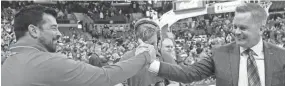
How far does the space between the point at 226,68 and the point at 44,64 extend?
1.13m

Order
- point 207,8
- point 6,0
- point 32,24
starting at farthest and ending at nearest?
1. point 6,0
2. point 207,8
3. point 32,24

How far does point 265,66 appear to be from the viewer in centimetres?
243

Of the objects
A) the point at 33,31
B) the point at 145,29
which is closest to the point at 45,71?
the point at 33,31

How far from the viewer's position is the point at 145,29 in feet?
11.3

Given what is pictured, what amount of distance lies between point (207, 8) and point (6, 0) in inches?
593

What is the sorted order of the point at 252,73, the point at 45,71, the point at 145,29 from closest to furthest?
the point at 45,71, the point at 252,73, the point at 145,29

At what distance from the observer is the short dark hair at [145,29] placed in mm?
3418

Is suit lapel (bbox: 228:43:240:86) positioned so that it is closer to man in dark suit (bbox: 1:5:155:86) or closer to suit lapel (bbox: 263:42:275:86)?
suit lapel (bbox: 263:42:275:86)

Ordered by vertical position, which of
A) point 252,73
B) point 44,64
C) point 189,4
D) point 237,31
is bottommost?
point 252,73

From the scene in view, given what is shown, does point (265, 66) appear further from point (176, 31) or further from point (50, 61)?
point (176, 31)

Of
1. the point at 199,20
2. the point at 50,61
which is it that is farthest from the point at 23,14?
the point at 199,20

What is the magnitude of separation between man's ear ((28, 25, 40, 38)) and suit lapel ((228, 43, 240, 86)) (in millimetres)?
1214

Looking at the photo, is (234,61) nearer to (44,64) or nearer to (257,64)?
(257,64)

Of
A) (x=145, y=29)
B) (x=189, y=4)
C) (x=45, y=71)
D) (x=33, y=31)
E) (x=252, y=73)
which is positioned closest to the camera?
(x=45, y=71)
